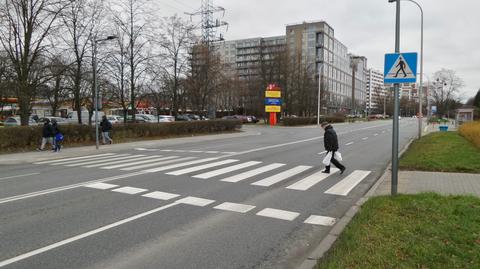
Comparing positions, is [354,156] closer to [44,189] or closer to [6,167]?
[44,189]

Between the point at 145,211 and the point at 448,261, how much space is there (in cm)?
485

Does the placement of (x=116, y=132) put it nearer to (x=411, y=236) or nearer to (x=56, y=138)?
(x=56, y=138)

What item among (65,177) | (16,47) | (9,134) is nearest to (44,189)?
(65,177)

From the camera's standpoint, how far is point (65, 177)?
10500mm

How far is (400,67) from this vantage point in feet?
23.9

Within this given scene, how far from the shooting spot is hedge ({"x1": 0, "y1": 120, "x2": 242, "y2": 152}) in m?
18.4

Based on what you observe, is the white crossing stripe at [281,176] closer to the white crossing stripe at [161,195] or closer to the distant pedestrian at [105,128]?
→ the white crossing stripe at [161,195]

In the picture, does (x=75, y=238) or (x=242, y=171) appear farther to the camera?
(x=242, y=171)

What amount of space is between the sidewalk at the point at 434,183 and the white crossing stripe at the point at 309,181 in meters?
1.62

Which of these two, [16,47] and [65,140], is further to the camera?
[16,47]

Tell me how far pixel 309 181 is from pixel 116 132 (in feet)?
59.7

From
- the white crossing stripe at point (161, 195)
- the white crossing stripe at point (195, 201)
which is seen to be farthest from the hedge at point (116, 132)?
the white crossing stripe at point (195, 201)

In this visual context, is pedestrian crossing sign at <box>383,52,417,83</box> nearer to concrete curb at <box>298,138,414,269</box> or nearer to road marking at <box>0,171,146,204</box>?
concrete curb at <box>298,138,414,269</box>

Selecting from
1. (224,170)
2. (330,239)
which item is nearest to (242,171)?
(224,170)
